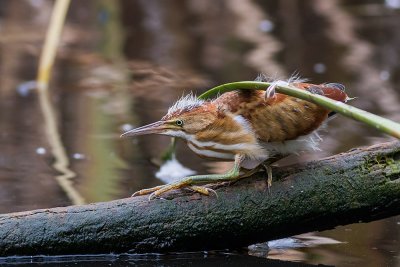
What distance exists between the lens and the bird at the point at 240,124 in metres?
3.49

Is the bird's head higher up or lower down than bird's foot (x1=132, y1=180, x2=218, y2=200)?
higher up

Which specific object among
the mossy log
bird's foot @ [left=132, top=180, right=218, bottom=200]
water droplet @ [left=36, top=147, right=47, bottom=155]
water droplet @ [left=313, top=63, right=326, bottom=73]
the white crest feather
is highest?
water droplet @ [left=313, top=63, right=326, bottom=73]

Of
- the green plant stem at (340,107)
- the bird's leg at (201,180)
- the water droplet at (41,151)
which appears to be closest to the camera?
the green plant stem at (340,107)

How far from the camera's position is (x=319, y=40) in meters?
9.37

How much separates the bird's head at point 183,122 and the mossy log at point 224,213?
0.26 meters

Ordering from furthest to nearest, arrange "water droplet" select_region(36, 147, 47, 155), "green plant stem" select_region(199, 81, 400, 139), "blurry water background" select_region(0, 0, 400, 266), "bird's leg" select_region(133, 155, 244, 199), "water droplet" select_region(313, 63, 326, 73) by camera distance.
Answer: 1. "water droplet" select_region(313, 63, 326, 73)
2. "water droplet" select_region(36, 147, 47, 155)
3. "blurry water background" select_region(0, 0, 400, 266)
4. "bird's leg" select_region(133, 155, 244, 199)
5. "green plant stem" select_region(199, 81, 400, 139)

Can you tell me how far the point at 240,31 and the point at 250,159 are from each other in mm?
6431

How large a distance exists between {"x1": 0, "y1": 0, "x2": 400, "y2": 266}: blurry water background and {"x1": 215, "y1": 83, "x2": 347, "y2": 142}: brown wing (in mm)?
554

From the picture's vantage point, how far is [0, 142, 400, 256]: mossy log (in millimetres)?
3492

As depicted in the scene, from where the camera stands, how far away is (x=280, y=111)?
11.4 ft

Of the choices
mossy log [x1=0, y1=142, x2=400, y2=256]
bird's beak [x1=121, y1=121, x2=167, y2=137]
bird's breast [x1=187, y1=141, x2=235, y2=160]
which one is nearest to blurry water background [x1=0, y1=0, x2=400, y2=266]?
mossy log [x1=0, y1=142, x2=400, y2=256]

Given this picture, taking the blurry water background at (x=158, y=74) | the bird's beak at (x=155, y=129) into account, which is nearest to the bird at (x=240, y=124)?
the bird's beak at (x=155, y=129)

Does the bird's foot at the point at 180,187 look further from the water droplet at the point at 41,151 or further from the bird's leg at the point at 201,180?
the water droplet at the point at 41,151

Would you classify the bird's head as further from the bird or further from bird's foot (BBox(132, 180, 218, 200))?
bird's foot (BBox(132, 180, 218, 200))
